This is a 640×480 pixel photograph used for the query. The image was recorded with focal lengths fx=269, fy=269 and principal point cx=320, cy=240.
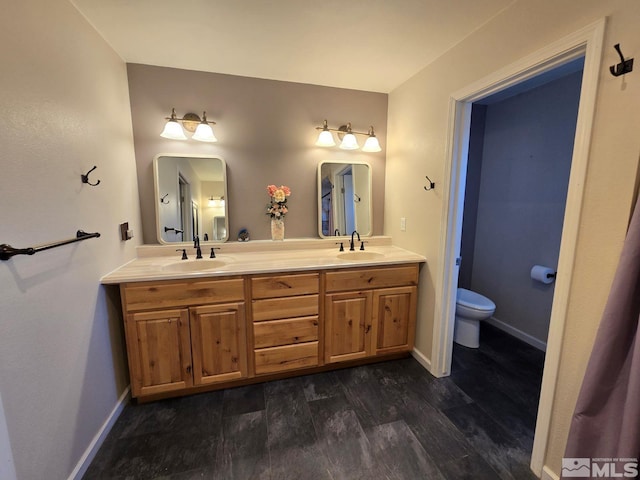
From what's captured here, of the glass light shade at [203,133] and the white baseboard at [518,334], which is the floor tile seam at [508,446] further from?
the glass light shade at [203,133]

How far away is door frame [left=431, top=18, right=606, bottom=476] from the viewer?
1.07 metres

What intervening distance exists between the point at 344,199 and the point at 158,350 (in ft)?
6.16

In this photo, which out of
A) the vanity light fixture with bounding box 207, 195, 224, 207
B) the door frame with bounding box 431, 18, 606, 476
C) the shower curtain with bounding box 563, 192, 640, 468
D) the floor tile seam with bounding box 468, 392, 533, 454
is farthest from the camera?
the vanity light fixture with bounding box 207, 195, 224, 207

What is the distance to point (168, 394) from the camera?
1.82 metres

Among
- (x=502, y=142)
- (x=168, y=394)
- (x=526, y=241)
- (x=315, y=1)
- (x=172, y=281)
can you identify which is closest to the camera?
(x=315, y=1)

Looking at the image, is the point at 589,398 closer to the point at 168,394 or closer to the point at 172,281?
the point at 172,281

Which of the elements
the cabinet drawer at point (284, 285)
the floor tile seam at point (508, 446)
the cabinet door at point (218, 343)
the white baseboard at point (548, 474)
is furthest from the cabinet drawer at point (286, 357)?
the white baseboard at point (548, 474)

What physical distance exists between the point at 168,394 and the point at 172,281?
807mm

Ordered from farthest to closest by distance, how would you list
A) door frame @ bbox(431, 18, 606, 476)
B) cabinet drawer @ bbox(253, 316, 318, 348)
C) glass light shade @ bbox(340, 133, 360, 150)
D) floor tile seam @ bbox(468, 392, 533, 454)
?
1. glass light shade @ bbox(340, 133, 360, 150)
2. cabinet drawer @ bbox(253, 316, 318, 348)
3. floor tile seam @ bbox(468, 392, 533, 454)
4. door frame @ bbox(431, 18, 606, 476)

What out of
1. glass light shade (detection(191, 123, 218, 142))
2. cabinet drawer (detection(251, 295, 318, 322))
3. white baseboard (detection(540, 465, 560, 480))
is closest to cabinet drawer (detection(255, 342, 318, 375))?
cabinet drawer (detection(251, 295, 318, 322))

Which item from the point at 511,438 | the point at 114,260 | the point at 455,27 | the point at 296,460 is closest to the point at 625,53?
the point at 455,27

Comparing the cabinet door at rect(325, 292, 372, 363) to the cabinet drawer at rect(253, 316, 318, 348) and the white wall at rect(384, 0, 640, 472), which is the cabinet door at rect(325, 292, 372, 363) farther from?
the white wall at rect(384, 0, 640, 472)

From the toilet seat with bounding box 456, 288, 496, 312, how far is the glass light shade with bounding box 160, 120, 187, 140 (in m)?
2.71

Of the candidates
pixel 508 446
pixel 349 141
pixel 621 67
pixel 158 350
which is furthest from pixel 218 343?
pixel 621 67
